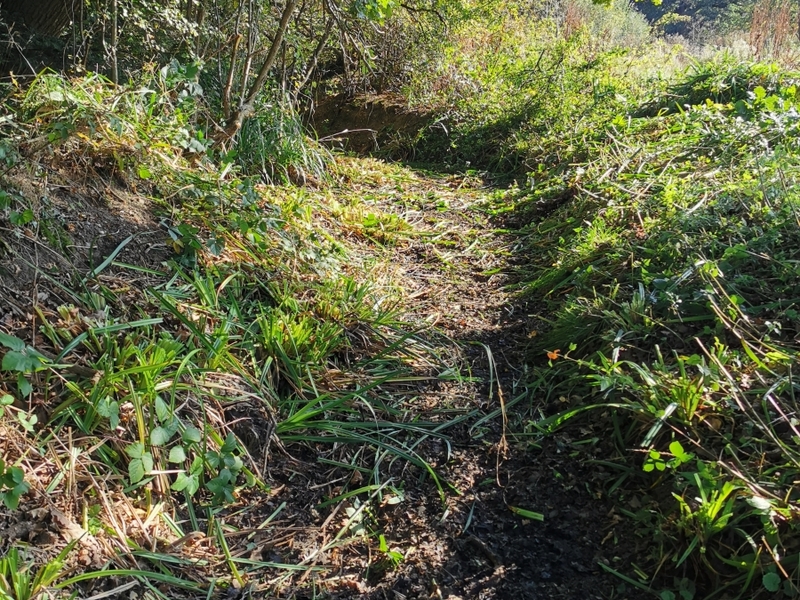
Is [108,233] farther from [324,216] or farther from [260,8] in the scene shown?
[260,8]

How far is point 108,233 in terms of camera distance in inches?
97.2

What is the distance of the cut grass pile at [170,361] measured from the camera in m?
1.60

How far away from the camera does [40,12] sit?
13.6 feet

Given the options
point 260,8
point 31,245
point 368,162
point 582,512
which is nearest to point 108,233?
point 31,245

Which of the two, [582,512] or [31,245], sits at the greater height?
[31,245]

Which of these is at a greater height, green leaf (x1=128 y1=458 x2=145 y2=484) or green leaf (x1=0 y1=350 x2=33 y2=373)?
green leaf (x1=0 y1=350 x2=33 y2=373)

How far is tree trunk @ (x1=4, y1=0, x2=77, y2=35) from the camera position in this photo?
412 centimetres

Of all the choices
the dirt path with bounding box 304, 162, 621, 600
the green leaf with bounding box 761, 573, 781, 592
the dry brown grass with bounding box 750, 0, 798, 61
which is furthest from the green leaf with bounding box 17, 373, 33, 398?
the dry brown grass with bounding box 750, 0, 798, 61

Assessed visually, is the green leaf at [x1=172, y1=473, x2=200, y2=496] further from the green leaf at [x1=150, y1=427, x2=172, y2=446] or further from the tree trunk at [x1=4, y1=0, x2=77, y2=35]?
the tree trunk at [x1=4, y1=0, x2=77, y2=35]

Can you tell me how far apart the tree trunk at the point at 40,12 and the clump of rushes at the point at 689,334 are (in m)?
3.76

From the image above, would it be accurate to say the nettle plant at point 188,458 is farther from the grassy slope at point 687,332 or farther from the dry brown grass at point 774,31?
the dry brown grass at point 774,31

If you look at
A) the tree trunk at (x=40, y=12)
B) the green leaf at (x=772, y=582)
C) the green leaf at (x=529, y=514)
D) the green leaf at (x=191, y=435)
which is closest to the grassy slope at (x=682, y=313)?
the green leaf at (x=772, y=582)

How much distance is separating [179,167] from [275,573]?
220 cm

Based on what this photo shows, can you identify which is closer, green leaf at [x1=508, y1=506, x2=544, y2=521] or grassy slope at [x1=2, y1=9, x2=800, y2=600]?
grassy slope at [x1=2, y1=9, x2=800, y2=600]
